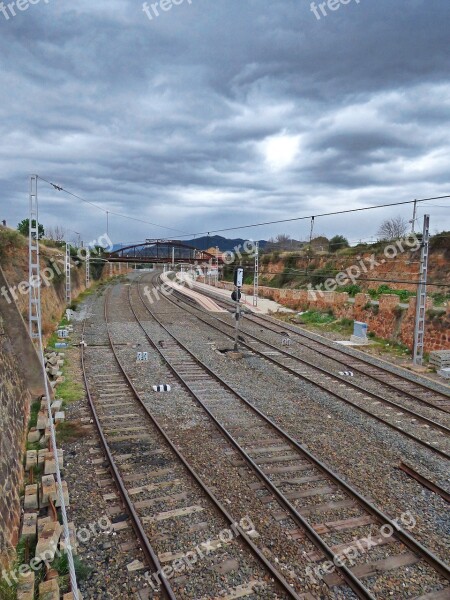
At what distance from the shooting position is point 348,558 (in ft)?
17.4

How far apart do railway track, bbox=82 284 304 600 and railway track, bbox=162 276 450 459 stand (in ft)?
16.4

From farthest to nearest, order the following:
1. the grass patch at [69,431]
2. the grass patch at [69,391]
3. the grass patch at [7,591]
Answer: the grass patch at [69,391], the grass patch at [69,431], the grass patch at [7,591]

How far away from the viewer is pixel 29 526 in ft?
18.4

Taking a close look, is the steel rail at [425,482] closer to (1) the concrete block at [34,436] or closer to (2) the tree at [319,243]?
(1) the concrete block at [34,436]

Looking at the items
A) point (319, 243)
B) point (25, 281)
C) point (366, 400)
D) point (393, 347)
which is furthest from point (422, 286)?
point (319, 243)

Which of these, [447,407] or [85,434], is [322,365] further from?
[85,434]

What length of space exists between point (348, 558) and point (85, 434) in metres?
5.71

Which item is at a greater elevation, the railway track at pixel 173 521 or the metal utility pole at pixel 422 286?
the metal utility pole at pixel 422 286

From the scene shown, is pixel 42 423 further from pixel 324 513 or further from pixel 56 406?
pixel 324 513

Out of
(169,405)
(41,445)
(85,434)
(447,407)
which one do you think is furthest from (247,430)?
(447,407)

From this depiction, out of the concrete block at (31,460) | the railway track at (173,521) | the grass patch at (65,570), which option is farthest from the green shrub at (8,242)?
the grass patch at (65,570)

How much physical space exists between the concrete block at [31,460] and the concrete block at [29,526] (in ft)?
4.63

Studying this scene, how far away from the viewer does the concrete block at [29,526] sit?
5508mm

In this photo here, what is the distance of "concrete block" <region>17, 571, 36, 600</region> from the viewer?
4.45 meters
